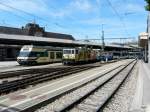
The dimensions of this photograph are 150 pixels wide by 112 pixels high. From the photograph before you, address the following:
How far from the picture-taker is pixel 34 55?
46438mm

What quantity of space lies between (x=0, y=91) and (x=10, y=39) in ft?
153

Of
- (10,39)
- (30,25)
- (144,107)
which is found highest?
(30,25)

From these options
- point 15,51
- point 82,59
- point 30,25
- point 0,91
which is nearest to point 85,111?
point 0,91

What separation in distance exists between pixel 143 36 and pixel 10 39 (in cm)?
2488

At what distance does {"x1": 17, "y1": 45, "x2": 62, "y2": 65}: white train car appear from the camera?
4553 centimetres

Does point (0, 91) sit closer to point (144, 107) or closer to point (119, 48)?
point (144, 107)

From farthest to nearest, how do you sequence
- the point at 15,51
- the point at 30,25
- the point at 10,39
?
the point at 30,25 < the point at 15,51 < the point at 10,39

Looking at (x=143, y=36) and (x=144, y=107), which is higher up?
(x=143, y=36)

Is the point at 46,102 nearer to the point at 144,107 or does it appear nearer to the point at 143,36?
the point at 144,107

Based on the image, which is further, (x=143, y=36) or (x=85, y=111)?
(x=143, y=36)

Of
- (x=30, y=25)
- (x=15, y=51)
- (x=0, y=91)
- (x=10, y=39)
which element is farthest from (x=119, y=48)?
(x=0, y=91)

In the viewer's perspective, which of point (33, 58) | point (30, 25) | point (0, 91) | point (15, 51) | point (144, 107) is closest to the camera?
point (144, 107)

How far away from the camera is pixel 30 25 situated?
126938 millimetres

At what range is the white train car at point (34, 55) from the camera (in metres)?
45.5
